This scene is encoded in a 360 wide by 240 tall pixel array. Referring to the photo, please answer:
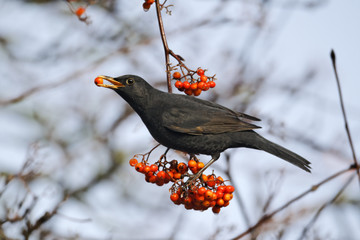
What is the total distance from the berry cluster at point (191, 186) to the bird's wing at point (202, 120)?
51 cm

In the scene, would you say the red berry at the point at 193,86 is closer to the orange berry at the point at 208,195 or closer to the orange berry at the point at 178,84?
the orange berry at the point at 178,84

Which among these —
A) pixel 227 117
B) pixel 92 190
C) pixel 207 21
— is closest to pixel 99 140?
pixel 92 190

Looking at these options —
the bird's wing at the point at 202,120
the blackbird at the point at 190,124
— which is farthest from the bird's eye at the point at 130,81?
the bird's wing at the point at 202,120

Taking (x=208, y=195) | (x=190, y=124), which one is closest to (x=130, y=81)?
(x=190, y=124)

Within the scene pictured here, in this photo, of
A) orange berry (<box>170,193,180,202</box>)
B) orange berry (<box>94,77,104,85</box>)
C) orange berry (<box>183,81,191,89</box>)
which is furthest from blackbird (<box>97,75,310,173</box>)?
orange berry (<box>170,193,180,202</box>)

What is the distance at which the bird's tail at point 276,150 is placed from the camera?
4258 mm

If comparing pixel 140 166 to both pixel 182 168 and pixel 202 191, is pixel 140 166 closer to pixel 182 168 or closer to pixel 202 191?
pixel 182 168

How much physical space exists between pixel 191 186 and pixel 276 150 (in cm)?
109

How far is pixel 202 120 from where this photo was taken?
454cm

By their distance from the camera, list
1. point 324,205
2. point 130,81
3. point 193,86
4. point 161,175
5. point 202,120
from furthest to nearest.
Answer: point 202,120 → point 130,81 → point 193,86 → point 161,175 → point 324,205

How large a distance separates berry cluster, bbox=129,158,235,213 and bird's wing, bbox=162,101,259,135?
0.51 m

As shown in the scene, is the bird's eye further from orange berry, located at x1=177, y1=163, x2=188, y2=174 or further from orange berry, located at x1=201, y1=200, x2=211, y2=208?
orange berry, located at x1=201, y1=200, x2=211, y2=208

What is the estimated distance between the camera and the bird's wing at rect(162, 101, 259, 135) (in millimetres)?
4379

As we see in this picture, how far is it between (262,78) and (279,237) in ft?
12.7
